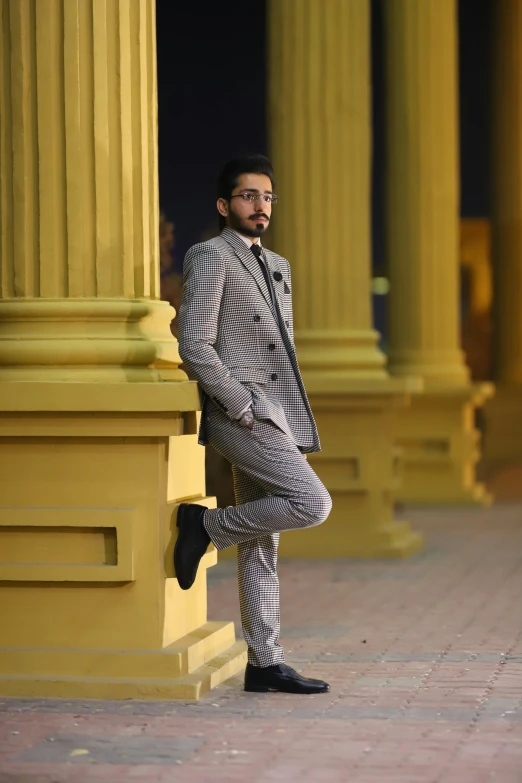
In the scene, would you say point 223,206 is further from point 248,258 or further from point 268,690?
point 268,690

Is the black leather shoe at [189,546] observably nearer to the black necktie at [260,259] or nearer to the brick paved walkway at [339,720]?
the brick paved walkway at [339,720]

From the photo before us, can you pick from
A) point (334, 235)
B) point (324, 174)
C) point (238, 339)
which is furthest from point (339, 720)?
point (324, 174)

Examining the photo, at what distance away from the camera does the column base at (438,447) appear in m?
16.4

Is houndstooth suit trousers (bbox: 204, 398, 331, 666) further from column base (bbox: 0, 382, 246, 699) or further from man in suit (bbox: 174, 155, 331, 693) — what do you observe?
column base (bbox: 0, 382, 246, 699)

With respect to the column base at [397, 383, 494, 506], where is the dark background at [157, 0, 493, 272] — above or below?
above

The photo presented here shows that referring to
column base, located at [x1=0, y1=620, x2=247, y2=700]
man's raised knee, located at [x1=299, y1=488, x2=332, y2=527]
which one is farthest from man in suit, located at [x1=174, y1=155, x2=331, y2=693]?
column base, located at [x1=0, y1=620, x2=247, y2=700]

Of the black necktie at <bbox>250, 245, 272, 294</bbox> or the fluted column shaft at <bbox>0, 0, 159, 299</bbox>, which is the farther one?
the fluted column shaft at <bbox>0, 0, 159, 299</bbox>

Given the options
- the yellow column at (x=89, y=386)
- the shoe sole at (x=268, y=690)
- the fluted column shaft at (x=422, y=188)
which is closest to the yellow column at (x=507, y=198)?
the fluted column shaft at (x=422, y=188)

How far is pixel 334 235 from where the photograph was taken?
12.0 m

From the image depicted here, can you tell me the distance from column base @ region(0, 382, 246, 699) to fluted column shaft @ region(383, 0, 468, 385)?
33.2ft

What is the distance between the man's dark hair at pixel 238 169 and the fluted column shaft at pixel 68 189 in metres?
0.46

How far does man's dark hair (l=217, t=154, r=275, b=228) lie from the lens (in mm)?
6544

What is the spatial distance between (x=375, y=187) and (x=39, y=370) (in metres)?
19.8

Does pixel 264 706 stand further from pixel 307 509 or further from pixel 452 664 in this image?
pixel 452 664
